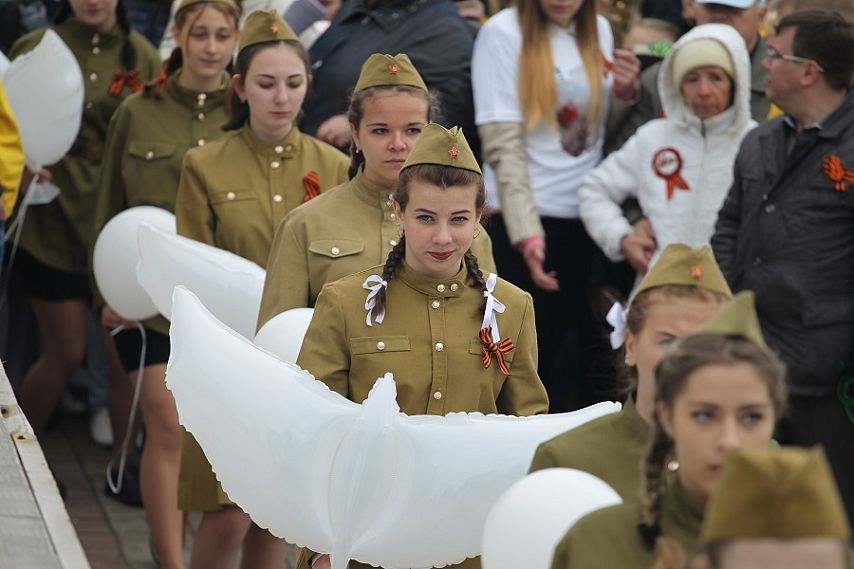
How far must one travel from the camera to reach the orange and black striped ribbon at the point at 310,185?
625 centimetres

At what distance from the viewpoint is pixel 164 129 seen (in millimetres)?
6984

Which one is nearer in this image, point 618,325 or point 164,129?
point 618,325

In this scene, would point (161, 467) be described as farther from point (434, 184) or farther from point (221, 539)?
point (434, 184)

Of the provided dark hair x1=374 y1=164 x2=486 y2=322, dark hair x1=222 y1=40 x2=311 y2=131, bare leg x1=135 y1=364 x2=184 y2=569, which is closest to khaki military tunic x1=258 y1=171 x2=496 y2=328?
dark hair x1=374 y1=164 x2=486 y2=322

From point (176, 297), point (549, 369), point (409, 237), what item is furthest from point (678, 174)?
point (176, 297)

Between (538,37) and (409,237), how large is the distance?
3.01 m

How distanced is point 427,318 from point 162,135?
2661 millimetres

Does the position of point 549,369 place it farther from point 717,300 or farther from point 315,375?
point 717,300

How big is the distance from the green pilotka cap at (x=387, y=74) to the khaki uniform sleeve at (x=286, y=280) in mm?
520

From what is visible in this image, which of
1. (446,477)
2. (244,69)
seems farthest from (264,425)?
(244,69)

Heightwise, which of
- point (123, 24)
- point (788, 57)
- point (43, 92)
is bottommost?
point (43, 92)

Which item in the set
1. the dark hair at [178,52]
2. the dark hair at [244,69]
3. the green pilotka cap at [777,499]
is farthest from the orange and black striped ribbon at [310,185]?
the green pilotka cap at [777,499]

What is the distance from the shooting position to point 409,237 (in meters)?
4.59

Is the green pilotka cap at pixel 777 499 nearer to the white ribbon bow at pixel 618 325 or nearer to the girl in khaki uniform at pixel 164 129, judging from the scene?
the white ribbon bow at pixel 618 325
